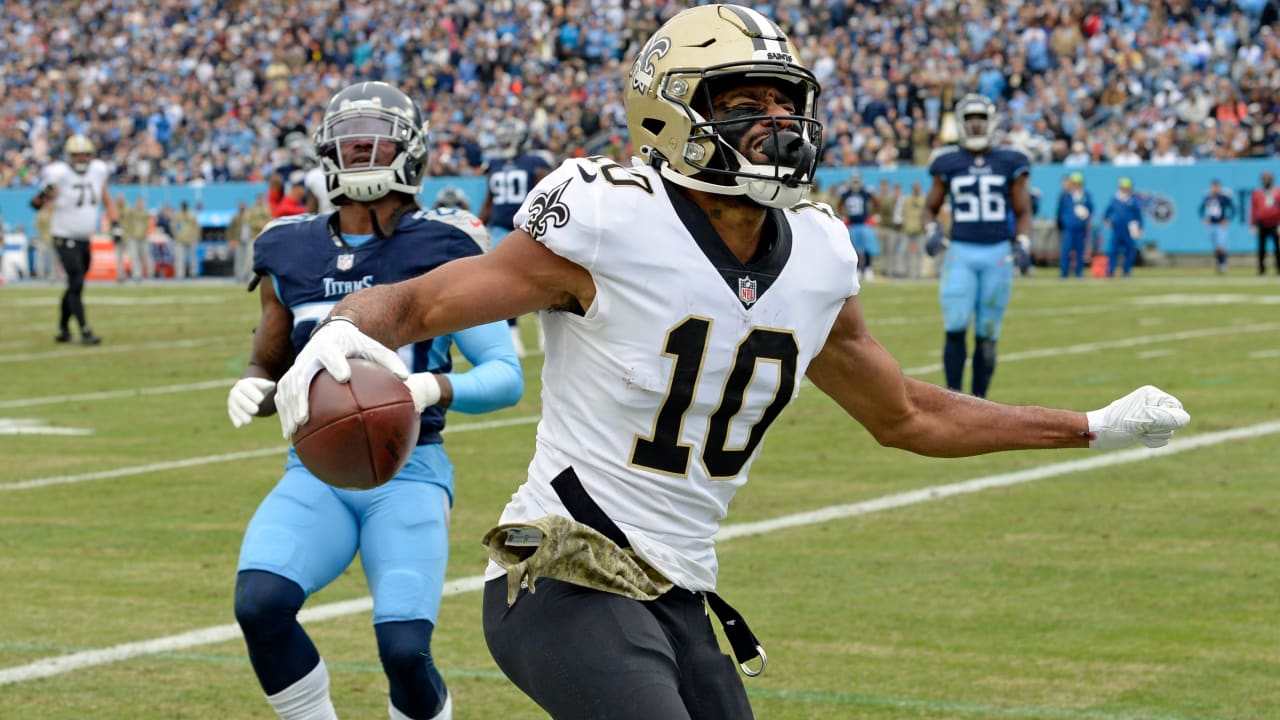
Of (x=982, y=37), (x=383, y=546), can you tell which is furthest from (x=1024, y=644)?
A: (x=982, y=37)

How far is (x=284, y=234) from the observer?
4.81 m

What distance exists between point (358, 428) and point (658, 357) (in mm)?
543

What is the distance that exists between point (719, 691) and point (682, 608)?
0.16 meters

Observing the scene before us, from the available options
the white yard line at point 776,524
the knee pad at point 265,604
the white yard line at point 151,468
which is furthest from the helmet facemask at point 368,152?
the white yard line at point 151,468

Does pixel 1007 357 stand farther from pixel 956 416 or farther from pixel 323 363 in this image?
pixel 323 363

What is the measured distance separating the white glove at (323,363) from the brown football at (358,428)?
3 centimetres

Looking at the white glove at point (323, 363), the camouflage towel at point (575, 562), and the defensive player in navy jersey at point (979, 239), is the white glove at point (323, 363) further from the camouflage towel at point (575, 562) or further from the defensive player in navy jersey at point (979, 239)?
the defensive player in navy jersey at point (979, 239)

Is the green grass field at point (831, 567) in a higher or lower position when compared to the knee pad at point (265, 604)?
lower

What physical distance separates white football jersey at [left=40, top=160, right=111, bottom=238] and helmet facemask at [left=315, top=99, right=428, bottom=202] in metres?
13.0

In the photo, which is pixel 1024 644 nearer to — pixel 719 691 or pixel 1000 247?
pixel 719 691

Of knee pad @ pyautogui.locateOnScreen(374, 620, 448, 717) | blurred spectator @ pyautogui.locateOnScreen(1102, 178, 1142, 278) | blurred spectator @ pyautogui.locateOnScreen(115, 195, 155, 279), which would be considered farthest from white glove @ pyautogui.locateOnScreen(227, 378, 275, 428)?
blurred spectator @ pyautogui.locateOnScreen(115, 195, 155, 279)

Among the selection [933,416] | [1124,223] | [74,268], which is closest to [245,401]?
[933,416]

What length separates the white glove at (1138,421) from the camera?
370cm

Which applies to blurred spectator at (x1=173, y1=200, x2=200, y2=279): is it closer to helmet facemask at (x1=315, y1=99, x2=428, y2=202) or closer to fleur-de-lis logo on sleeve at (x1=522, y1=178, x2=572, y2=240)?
helmet facemask at (x1=315, y1=99, x2=428, y2=202)
